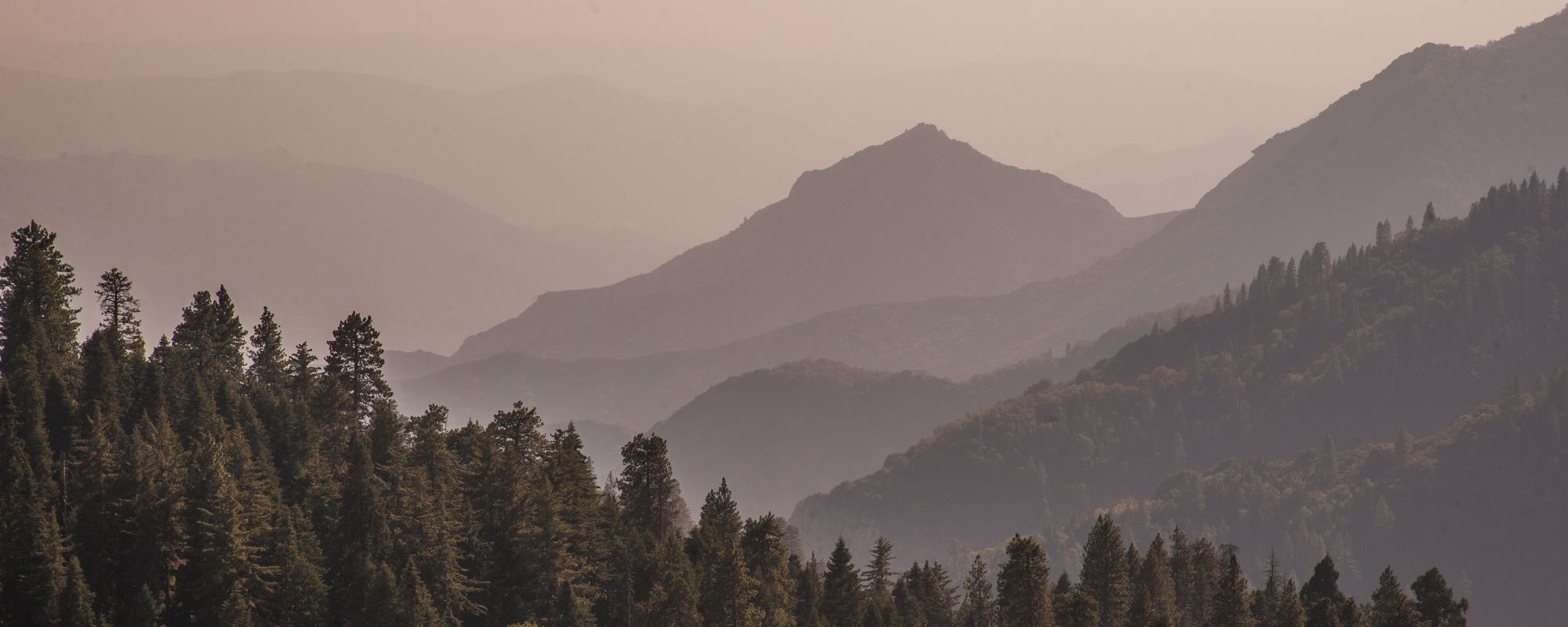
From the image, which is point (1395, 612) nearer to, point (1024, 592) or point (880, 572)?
point (1024, 592)

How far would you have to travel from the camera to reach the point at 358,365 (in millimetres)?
96250

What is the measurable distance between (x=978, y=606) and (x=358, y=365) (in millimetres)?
55697

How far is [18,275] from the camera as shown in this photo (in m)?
93.0

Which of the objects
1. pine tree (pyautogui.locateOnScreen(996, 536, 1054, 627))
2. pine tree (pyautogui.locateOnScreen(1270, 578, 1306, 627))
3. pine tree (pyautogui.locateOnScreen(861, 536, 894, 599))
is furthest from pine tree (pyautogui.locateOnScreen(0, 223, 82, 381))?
pine tree (pyautogui.locateOnScreen(1270, 578, 1306, 627))

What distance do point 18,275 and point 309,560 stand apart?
39.7m

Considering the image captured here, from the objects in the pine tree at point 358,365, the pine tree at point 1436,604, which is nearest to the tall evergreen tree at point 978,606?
the pine tree at point 1436,604

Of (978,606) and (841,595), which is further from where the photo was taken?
(978,606)

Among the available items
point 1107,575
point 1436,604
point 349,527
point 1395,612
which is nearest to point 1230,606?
point 1107,575

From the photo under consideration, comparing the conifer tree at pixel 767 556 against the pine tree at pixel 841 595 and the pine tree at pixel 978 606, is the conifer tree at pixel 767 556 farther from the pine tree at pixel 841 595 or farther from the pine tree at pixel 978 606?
the pine tree at pixel 978 606

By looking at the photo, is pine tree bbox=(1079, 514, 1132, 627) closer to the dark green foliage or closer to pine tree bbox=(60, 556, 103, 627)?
the dark green foliage

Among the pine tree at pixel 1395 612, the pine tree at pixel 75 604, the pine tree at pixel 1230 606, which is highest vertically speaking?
the pine tree at pixel 75 604

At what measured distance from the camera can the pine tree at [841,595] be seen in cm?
9962

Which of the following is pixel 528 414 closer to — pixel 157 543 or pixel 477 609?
pixel 477 609

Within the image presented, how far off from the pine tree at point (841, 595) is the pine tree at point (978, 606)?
1035 cm
